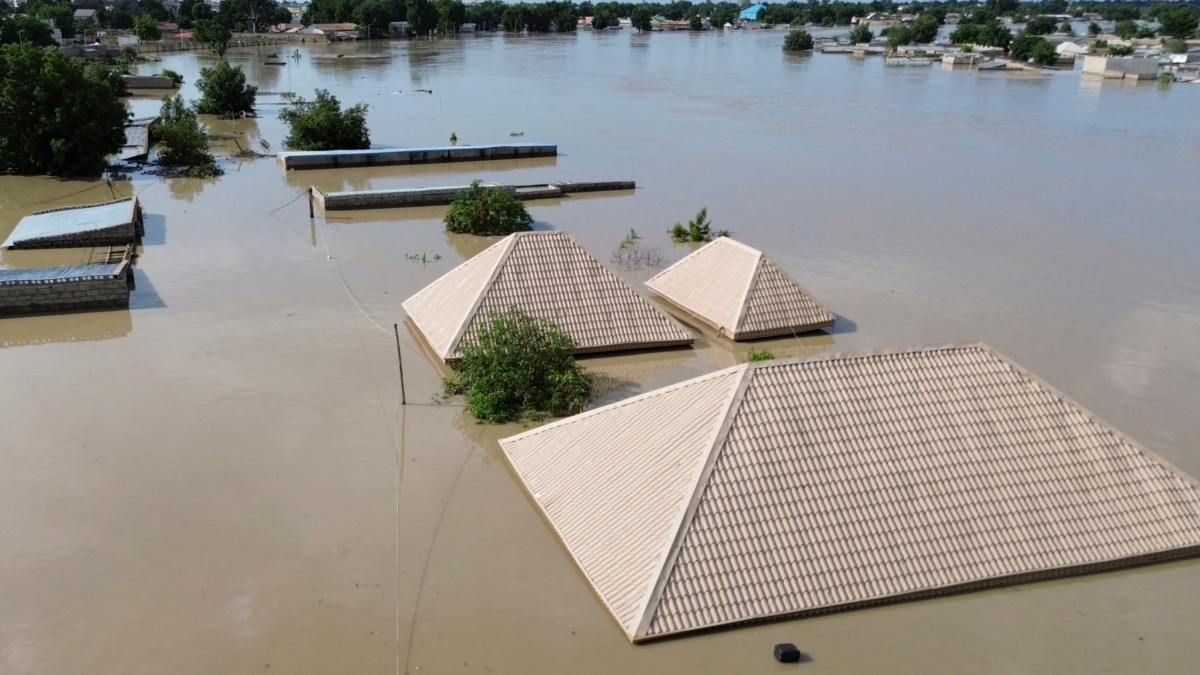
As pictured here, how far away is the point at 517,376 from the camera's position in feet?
39.6

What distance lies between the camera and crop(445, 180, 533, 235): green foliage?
69.8 feet

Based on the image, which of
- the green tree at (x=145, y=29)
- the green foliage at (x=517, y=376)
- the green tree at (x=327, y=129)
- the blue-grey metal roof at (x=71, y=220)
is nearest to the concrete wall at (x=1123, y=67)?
the green tree at (x=327, y=129)

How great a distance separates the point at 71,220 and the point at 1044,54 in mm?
73462

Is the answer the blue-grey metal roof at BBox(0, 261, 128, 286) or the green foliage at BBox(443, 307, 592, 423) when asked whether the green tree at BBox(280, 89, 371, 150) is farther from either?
the green foliage at BBox(443, 307, 592, 423)

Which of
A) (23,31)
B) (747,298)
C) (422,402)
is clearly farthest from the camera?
(23,31)

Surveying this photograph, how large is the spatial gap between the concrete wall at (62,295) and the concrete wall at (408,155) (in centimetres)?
1344

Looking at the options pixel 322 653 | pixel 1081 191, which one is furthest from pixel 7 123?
pixel 1081 191

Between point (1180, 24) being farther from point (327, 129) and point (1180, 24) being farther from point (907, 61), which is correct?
point (327, 129)

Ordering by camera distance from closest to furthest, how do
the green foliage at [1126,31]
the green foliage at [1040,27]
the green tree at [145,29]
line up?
the green tree at [145,29], the green foliage at [1040,27], the green foliage at [1126,31]

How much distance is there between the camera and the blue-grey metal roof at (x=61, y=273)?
15.4 metres

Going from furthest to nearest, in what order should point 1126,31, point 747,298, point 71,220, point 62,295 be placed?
point 1126,31 < point 71,220 < point 62,295 < point 747,298

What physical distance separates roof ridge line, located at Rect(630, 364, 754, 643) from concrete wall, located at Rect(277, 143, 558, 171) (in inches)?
892

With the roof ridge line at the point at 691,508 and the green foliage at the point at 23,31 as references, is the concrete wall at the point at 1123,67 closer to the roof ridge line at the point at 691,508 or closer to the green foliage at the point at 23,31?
the green foliage at the point at 23,31

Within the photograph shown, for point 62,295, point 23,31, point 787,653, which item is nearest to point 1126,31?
point 23,31
